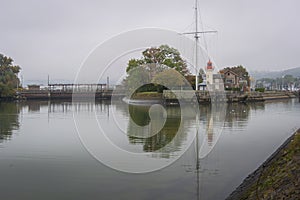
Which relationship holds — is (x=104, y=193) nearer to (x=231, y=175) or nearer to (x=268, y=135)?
(x=231, y=175)

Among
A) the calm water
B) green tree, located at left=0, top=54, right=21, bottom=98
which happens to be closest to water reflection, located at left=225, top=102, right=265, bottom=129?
the calm water

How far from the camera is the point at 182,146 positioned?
13.1 meters

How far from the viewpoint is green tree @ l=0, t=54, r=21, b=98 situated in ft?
177

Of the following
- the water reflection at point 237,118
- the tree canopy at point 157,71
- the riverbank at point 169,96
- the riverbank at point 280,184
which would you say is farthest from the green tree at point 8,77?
the riverbank at point 280,184

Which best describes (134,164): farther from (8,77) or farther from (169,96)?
(8,77)

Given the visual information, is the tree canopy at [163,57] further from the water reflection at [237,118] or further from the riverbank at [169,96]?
the water reflection at [237,118]

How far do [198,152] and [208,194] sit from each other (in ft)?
15.5

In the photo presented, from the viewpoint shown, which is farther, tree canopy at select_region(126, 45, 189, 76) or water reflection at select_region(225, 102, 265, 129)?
tree canopy at select_region(126, 45, 189, 76)

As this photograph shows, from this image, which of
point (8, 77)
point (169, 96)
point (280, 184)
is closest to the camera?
point (280, 184)

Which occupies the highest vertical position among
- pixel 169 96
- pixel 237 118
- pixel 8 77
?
pixel 8 77

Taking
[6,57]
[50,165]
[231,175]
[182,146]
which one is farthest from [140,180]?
[6,57]

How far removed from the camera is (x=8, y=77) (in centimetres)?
5778

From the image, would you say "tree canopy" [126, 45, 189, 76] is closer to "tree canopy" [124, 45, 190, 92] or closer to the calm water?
"tree canopy" [124, 45, 190, 92]

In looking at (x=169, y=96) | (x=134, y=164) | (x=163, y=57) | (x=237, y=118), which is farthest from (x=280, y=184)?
(x=163, y=57)
